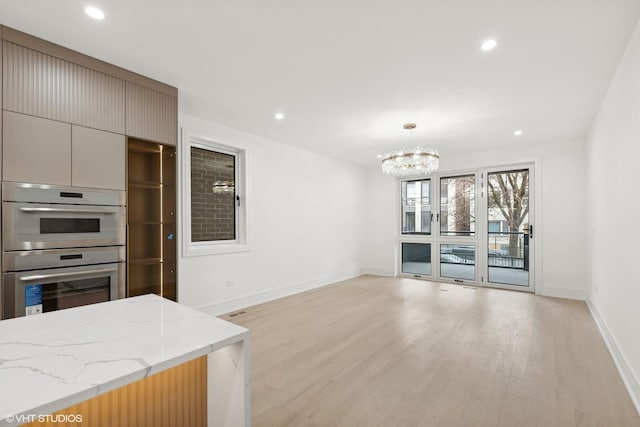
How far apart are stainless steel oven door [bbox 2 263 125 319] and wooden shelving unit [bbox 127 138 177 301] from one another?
22cm

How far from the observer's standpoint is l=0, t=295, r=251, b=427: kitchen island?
0.81 meters

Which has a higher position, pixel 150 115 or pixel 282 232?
pixel 150 115

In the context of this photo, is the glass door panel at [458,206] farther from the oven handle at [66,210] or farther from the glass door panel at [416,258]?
the oven handle at [66,210]

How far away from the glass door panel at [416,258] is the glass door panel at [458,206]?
1.83ft

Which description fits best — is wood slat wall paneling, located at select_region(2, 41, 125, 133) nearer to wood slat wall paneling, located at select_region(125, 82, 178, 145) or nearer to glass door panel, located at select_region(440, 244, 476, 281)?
wood slat wall paneling, located at select_region(125, 82, 178, 145)

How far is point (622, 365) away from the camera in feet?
8.44

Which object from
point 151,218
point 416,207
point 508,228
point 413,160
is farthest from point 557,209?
point 151,218

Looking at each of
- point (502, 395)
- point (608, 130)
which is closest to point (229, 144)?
point (502, 395)

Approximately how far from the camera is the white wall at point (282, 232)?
13.6 ft

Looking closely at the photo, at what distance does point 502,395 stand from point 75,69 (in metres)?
4.13

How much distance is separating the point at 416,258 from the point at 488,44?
517 centimetres

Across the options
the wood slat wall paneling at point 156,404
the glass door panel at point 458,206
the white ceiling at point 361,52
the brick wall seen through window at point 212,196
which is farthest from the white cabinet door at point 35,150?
the glass door panel at point 458,206

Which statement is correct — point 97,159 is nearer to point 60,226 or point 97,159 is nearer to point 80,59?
point 60,226

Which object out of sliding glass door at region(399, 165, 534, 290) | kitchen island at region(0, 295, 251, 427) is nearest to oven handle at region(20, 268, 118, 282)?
kitchen island at region(0, 295, 251, 427)
